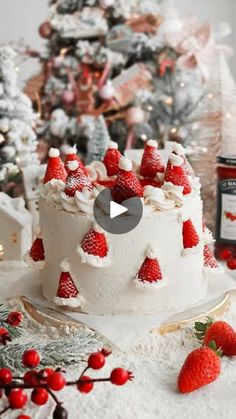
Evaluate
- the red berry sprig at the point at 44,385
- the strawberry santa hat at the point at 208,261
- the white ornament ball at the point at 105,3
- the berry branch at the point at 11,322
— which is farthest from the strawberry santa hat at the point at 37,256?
the white ornament ball at the point at 105,3

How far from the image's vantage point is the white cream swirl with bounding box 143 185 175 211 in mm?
1649

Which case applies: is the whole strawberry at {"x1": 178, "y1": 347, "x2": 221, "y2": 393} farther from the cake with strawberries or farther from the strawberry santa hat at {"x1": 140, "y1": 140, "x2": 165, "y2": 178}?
the strawberry santa hat at {"x1": 140, "y1": 140, "x2": 165, "y2": 178}

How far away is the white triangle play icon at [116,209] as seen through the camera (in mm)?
1625

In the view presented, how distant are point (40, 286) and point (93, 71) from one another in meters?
1.46

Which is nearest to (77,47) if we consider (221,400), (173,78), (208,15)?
(173,78)

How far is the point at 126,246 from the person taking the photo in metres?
1.64

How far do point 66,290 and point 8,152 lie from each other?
76 centimetres

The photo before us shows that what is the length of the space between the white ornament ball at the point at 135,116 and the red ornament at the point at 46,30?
1.37ft

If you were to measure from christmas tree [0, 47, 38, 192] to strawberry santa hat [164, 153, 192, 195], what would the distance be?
765mm

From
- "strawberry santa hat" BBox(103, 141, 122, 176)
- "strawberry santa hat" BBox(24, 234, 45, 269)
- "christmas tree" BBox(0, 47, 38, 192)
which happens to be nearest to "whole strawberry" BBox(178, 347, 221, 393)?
"strawberry santa hat" BBox(24, 234, 45, 269)

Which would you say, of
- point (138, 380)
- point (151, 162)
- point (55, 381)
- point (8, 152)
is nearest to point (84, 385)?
point (55, 381)

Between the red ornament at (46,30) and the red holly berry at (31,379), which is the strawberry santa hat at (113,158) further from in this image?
the red ornament at (46,30)
